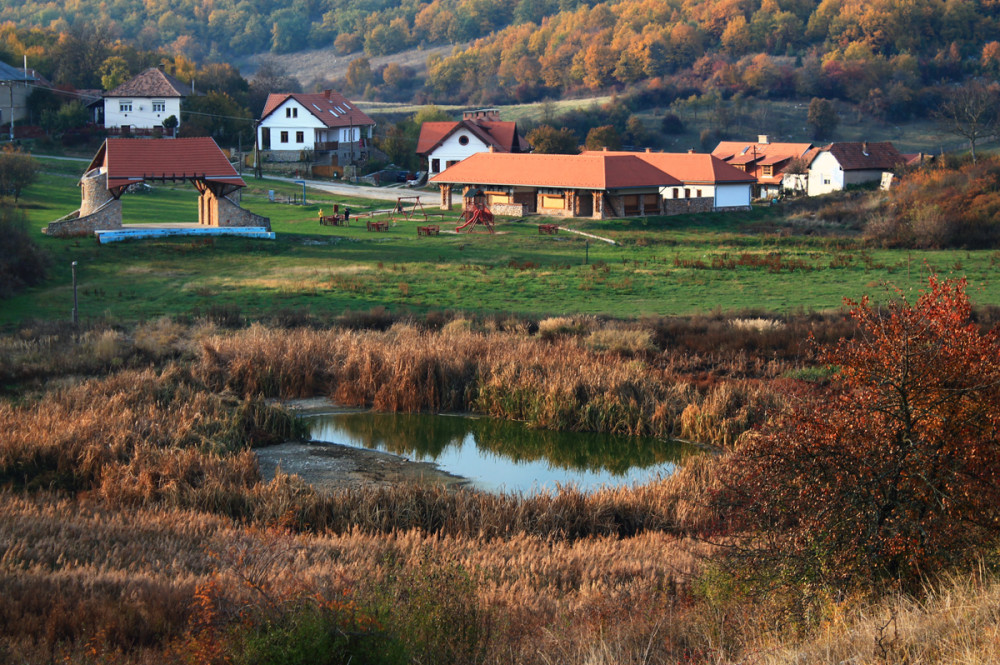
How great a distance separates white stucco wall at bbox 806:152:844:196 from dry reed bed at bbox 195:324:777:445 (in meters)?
54.8

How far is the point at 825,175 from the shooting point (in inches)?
2960

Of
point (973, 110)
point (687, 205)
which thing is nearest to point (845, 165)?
point (687, 205)

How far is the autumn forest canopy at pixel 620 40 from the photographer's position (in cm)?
11769

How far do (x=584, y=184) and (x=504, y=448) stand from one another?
3430 cm

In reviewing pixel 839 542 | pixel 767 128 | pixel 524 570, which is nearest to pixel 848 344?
pixel 839 542

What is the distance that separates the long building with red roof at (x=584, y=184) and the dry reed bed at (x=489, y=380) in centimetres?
2992

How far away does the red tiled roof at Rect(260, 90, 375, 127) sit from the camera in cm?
7562

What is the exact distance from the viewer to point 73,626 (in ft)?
28.9

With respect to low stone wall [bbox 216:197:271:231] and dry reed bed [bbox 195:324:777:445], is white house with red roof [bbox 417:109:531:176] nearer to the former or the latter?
low stone wall [bbox 216:197:271:231]

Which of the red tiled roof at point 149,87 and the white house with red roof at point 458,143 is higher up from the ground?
the red tiled roof at point 149,87

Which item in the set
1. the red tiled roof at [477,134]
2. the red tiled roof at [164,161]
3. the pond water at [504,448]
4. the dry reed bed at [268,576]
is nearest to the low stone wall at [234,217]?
the red tiled roof at [164,161]

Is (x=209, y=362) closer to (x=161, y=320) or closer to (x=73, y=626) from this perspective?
(x=161, y=320)

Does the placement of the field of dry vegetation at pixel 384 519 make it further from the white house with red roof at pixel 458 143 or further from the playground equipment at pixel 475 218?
the white house with red roof at pixel 458 143

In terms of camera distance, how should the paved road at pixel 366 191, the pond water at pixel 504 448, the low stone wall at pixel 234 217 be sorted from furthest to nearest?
the paved road at pixel 366 191
the low stone wall at pixel 234 217
the pond water at pixel 504 448
